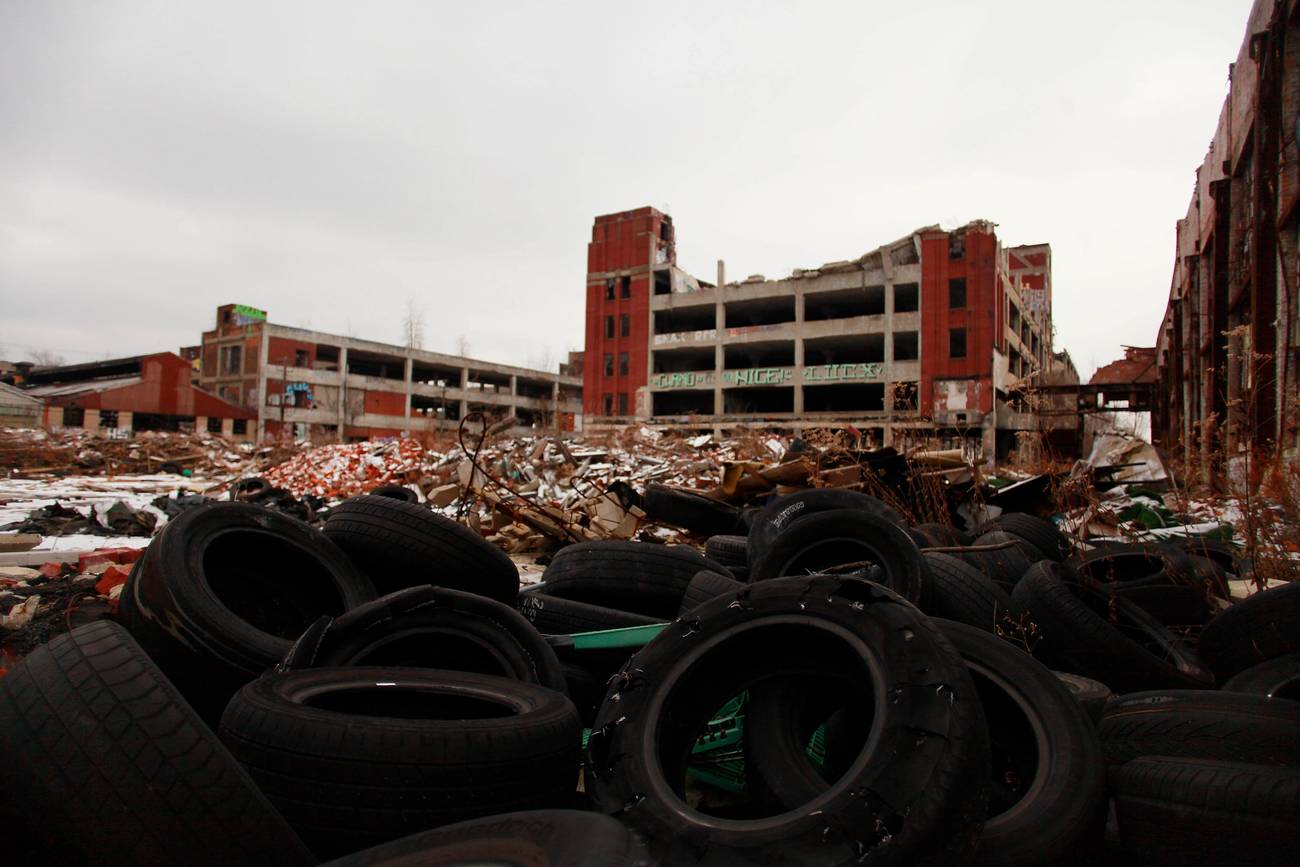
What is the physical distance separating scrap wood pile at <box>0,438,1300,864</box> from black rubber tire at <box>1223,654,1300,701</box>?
0.01 m

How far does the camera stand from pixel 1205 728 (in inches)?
99.4

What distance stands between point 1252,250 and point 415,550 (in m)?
13.3

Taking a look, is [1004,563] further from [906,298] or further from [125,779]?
[906,298]

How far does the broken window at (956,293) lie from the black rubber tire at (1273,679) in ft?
127

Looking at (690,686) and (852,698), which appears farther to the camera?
(852,698)

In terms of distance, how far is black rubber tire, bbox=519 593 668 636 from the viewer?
392cm

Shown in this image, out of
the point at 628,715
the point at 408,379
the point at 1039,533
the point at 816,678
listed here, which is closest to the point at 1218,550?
the point at 1039,533

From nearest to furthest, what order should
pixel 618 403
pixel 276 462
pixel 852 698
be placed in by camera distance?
1. pixel 852 698
2. pixel 276 462
3. pixel 618 403

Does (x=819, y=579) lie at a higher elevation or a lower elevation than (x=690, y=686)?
higher

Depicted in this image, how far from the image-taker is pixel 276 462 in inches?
953

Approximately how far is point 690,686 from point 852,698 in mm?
619

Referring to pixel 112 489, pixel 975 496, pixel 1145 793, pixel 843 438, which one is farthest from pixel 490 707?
pixel 112 489

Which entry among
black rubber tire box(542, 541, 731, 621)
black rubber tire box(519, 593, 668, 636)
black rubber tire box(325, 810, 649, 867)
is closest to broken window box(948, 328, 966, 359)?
black rubber tire box(542, 541, 731, 621)

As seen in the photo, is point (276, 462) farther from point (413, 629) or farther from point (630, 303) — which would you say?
point (630, 303)
